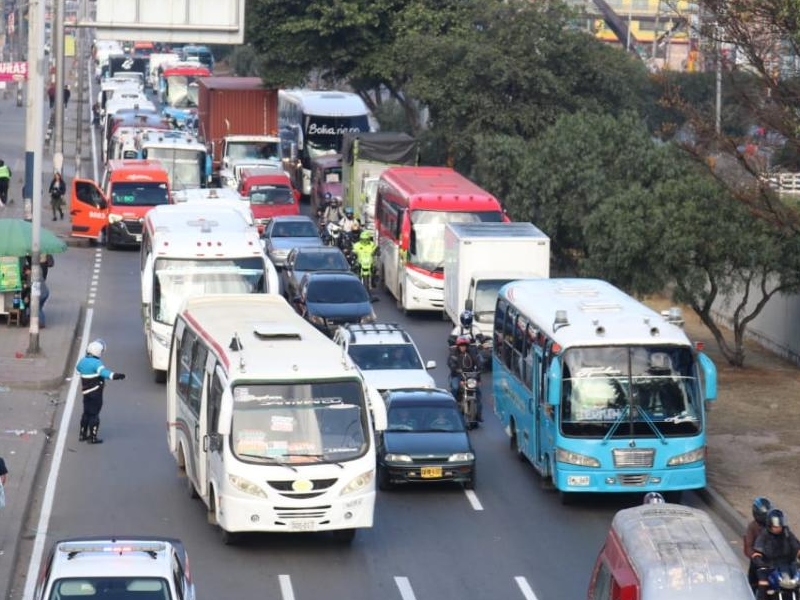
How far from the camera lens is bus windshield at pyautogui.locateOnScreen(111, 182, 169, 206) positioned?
4984 centimetres

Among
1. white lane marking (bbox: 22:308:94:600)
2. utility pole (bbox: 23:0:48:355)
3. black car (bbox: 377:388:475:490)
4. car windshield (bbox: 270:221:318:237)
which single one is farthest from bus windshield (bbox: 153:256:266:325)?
car windshield (bbox: 270:221:318:237)

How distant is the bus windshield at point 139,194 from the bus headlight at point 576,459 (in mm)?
28527

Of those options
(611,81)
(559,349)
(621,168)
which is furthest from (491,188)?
(559,349)

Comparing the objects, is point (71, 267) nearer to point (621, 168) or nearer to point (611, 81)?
point (621, 168)

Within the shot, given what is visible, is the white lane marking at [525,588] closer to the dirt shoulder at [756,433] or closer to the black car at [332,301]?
the dirt shoulder at [756,433]

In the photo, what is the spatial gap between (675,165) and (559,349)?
18157 mm

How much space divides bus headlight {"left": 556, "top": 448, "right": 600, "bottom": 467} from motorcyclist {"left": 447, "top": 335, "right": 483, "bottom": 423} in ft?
19.1

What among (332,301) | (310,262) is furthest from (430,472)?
(310,262)

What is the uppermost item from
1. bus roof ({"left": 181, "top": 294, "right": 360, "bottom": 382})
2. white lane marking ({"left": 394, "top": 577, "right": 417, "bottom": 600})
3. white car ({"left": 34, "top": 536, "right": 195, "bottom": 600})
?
bus roof ({"left": 181, "top": 294, "right": 360, "bottom": 382})

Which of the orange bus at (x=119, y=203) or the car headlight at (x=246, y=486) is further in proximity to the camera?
the orange bus at (x=119, y=203)

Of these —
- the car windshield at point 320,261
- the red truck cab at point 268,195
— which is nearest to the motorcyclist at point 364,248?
the car windshield at point 320,261

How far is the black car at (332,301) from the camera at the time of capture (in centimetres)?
3644

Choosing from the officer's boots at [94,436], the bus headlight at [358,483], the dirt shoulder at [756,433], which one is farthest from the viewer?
the officer's boots at [94,436]

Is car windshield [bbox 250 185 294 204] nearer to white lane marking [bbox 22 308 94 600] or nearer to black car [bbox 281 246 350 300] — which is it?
black car [bbox 281 246 350 300]
